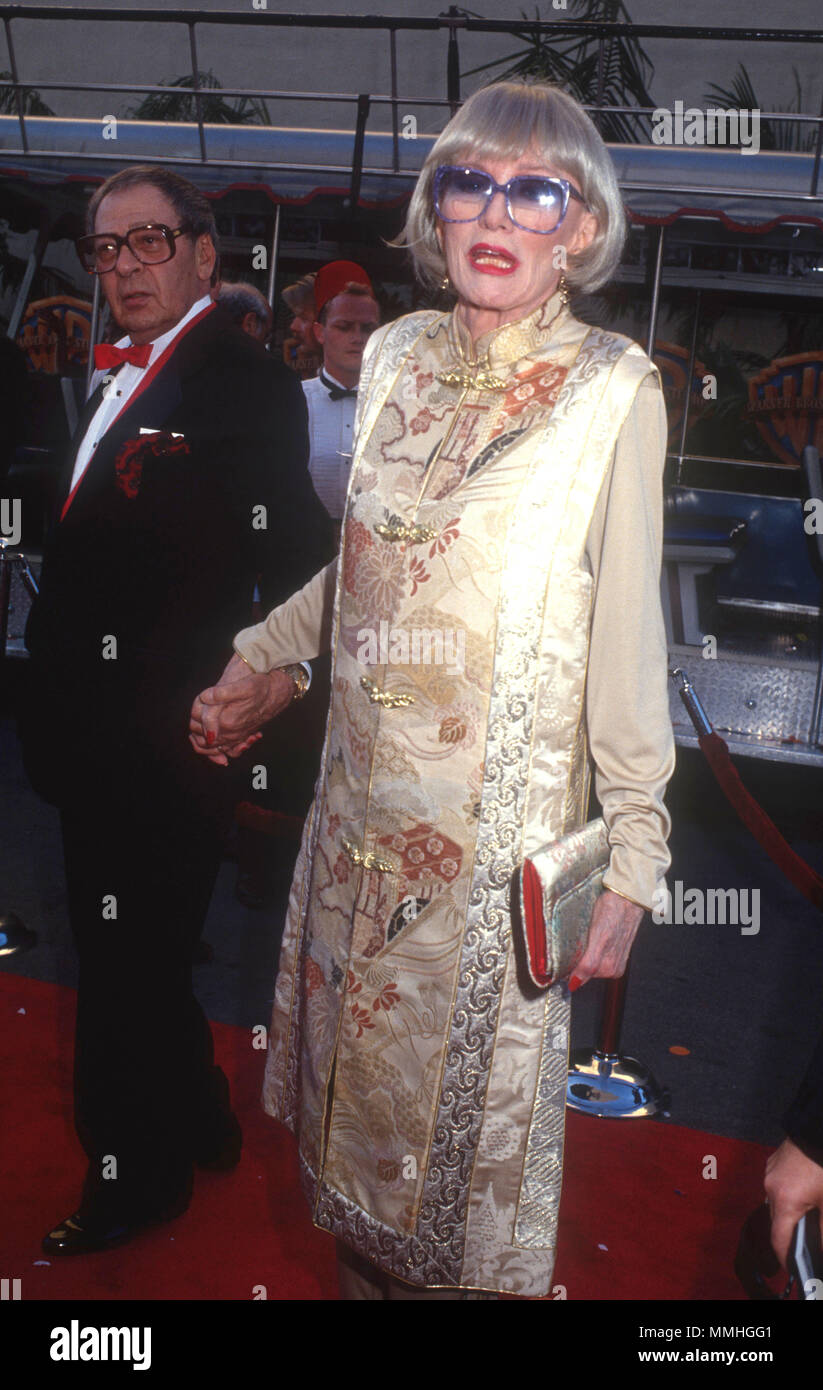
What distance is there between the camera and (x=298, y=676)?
2170 millimetres

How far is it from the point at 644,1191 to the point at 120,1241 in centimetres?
120

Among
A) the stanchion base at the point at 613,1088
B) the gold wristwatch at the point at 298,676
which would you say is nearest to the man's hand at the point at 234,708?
the gold wristwatch at the point at 298,676

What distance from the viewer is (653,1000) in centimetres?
413

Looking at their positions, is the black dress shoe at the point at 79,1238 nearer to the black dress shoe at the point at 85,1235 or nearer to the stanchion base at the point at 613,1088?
the black dress shoe at the point at 85,1235

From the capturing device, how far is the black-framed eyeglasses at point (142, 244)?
247cm

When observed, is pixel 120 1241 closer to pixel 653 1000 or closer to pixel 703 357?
pixel 653 1000

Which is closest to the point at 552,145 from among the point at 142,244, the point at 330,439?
the point at 142,244

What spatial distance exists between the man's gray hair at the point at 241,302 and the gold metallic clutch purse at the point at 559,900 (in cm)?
357

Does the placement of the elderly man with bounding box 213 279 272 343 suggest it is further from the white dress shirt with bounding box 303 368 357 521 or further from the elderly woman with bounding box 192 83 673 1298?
the elderly woman with bounding box 192 83 673 1298

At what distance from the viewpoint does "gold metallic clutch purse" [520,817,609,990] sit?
59.8 inches
